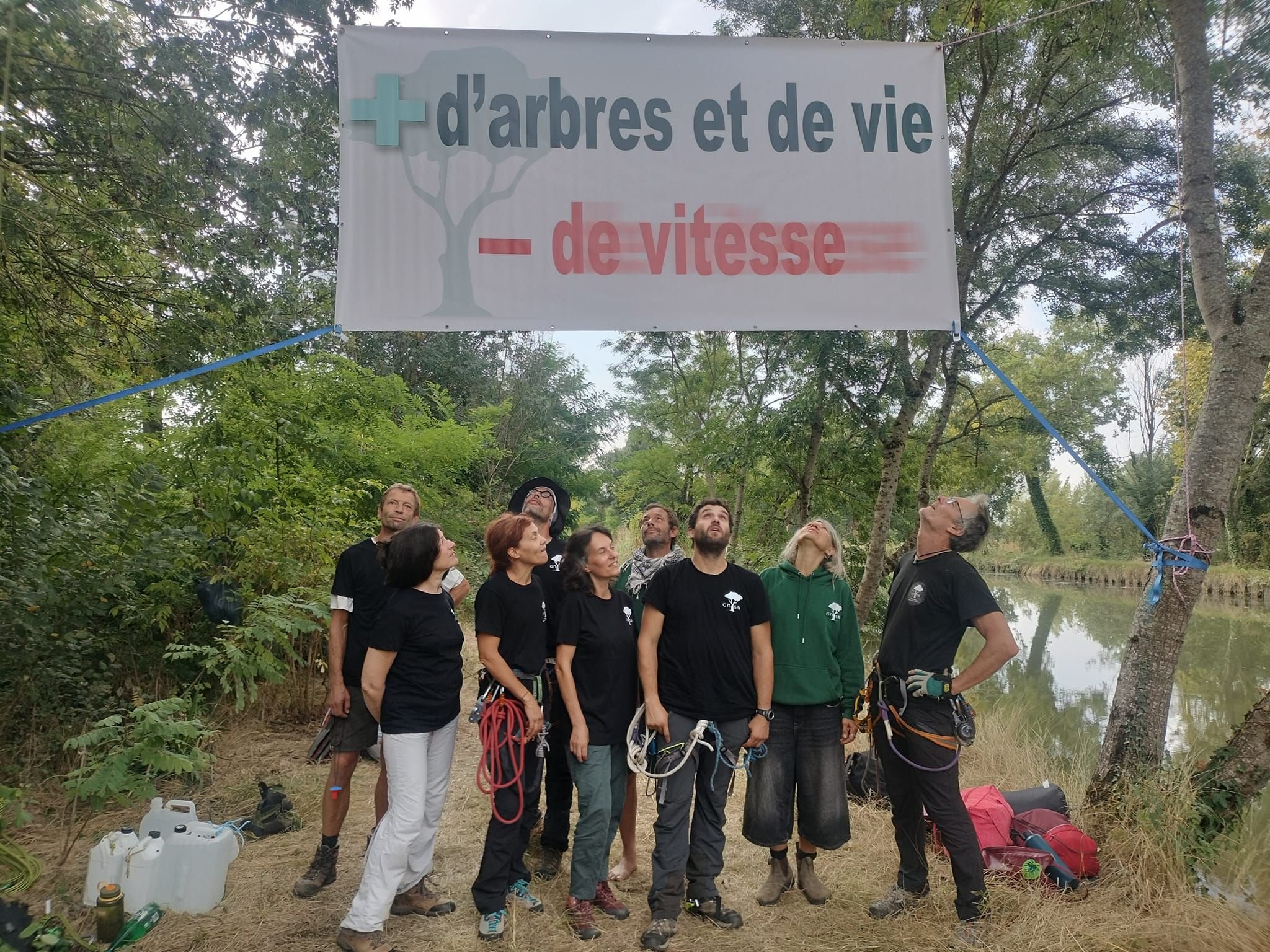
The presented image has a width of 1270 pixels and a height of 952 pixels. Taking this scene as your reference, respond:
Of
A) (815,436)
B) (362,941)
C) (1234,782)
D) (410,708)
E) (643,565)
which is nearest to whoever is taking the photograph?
(362,941)

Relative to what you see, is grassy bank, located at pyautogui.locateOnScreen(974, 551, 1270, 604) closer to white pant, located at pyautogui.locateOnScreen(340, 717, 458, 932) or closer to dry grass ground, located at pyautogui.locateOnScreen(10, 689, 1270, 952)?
dry grass ground, located at pyautogui.locateOnScreen(10, 689, 1270, 952)

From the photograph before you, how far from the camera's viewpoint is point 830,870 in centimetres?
402

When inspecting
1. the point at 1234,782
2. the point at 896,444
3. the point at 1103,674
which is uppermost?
the point at 896,444

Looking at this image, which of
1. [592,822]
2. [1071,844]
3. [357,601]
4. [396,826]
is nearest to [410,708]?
[396,826]

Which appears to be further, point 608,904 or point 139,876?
point 608,904

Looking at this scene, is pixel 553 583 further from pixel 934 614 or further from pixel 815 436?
pixel 815 436

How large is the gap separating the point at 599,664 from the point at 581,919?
0.98 metres

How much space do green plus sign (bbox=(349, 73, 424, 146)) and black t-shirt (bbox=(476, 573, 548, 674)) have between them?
74.7 inches

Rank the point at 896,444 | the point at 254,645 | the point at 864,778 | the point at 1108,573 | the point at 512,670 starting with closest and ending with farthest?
the point at 512,670
the point at 254,645
the point at 864,778
the point at 896,444
the point at 1108,573

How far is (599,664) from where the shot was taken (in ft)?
11.1

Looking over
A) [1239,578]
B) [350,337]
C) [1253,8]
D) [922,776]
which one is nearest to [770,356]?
[350,337]

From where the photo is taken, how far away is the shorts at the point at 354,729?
3.50m

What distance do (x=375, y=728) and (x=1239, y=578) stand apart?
26123 mm

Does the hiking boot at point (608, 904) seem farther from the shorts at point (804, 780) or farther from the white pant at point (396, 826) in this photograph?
the white pant at point (396, 826)
